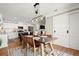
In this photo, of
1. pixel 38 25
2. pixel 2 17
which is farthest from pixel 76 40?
pixel 2 17

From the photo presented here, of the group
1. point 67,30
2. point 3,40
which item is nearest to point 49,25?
point 67,30

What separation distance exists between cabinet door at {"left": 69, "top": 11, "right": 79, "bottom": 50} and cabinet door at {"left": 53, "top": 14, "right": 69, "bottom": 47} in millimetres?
87

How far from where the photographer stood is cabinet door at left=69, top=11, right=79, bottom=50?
4.85 feet

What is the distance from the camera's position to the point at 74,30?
1507mm

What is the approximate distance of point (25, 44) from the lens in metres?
1.55

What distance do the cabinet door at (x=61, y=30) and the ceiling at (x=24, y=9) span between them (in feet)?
0.61

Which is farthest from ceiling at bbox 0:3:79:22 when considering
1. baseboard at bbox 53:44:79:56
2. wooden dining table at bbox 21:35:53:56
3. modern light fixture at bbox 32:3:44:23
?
baseboard at bbox 53:44:79:56

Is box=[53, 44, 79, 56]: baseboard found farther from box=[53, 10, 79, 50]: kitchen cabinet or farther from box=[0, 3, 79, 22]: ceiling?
box=[0, 3, 79, 22]: ceiling

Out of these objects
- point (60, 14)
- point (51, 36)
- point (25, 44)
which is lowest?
point (25, 44)

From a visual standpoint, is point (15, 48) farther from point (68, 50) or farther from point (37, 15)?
point (68, 50)

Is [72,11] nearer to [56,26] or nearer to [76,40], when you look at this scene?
[56,26]

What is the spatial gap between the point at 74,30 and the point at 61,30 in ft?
0.74

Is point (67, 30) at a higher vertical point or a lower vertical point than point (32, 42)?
higher

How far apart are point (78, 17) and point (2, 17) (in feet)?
4.30
